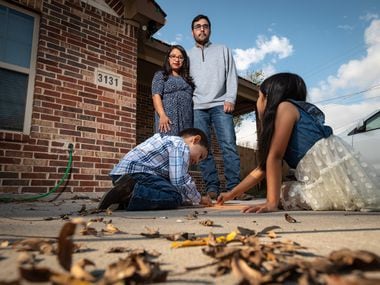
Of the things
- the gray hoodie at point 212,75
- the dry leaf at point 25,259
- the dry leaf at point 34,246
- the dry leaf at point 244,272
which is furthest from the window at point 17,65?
the dry leaf at point 244,272

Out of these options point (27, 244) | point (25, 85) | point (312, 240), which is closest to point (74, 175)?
point (25, 85)

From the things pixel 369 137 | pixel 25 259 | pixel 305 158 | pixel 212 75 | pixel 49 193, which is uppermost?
pixel 212 75

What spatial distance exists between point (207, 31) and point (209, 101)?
3.19ft

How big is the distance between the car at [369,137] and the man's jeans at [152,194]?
13.7 ft

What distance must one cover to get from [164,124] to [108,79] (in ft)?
5.07

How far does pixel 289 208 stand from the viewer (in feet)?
7.72

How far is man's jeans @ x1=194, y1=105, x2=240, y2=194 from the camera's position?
3.30 meters

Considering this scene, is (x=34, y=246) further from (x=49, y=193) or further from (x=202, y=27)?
(x=202, y=27)

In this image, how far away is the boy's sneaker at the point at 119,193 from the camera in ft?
7.06

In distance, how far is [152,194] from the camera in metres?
2.27

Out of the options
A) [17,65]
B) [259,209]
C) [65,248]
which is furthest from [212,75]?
[65,248]

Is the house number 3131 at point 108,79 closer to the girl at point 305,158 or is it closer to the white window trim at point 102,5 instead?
the white window trim at point 102,5

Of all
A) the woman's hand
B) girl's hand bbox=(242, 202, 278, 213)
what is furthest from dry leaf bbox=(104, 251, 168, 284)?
the woman's hand

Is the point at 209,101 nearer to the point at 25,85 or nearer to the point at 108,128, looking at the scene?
the point at 108,128
